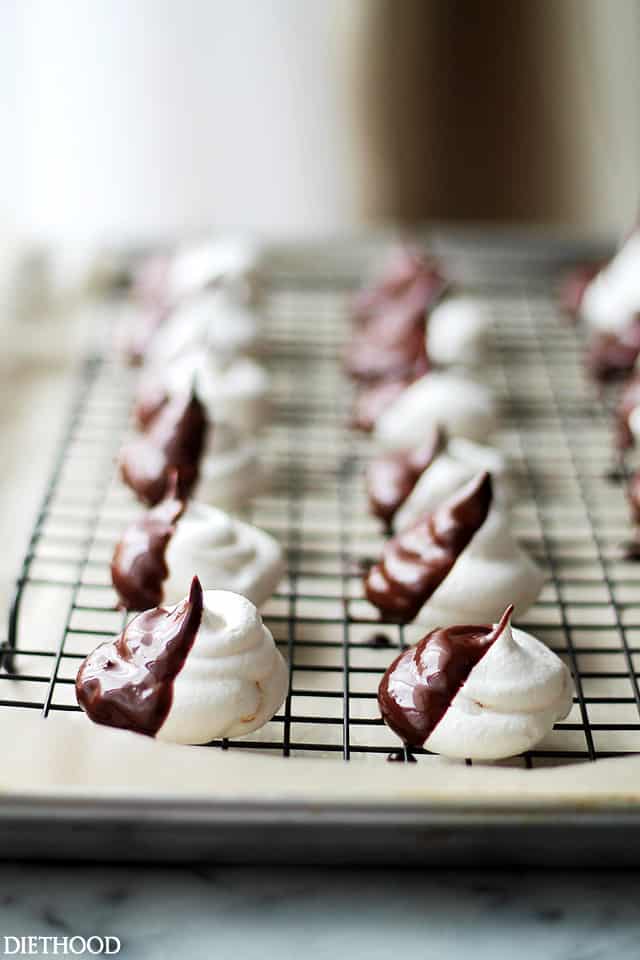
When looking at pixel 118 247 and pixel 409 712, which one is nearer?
pixel 409 712

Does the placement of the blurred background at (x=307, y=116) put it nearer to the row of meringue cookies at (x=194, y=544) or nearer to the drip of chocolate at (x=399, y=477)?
the row of meringue cookies at (x=194, y=544)

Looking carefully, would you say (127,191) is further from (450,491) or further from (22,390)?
(450,491)

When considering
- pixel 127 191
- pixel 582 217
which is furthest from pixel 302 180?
pixel 582 217

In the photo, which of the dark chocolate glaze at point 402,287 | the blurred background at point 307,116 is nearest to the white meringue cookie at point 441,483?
the dark chocolate glaze at point 402,287

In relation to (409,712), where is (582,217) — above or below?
below

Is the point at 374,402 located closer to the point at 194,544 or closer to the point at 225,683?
the point at 194,544

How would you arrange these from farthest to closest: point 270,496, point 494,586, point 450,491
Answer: point 270,496 → point 450,491 → point 494,586

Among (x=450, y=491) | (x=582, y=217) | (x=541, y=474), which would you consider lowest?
(x=582, y=217)
